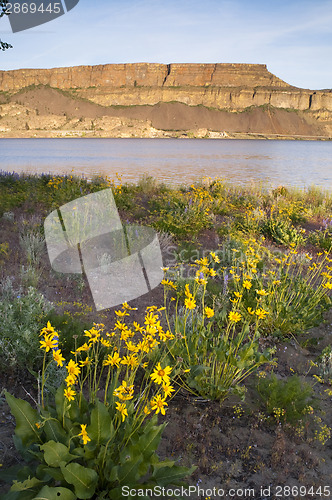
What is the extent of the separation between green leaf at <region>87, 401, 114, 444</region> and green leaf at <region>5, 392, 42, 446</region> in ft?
1.25

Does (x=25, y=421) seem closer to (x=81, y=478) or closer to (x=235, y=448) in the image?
(x=81, y=478)

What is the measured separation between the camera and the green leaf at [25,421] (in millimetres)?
1950

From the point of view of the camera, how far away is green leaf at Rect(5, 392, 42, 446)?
195cm

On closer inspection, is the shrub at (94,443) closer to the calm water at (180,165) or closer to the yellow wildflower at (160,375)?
the yellow wildflower at (160,375)

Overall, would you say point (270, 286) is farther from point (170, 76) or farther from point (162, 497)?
point (170, 76)

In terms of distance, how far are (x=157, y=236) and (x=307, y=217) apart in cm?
457

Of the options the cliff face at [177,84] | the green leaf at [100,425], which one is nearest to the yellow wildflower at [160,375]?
the green leaf at [100,425]

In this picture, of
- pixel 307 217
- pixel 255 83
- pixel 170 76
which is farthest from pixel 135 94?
pixel 307 217

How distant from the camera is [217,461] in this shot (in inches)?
90.8

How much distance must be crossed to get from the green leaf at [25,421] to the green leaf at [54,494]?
385 mm

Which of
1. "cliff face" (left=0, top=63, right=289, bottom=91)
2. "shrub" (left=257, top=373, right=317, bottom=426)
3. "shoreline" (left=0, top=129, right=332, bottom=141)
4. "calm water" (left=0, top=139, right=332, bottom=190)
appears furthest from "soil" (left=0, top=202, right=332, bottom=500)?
"cliff face" (left=0, top=63, right=289, bottom=91)

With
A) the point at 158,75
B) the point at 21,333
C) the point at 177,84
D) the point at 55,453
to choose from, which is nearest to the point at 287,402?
the point at 55,453

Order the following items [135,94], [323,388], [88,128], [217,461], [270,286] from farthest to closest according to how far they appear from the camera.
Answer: [135,94] < [88,128] < [270,286] < [323,388] < [217,461]

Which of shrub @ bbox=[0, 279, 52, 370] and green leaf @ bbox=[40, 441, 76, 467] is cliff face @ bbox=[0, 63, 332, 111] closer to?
shrub @ bbox=[0, 279, 52, 370]
